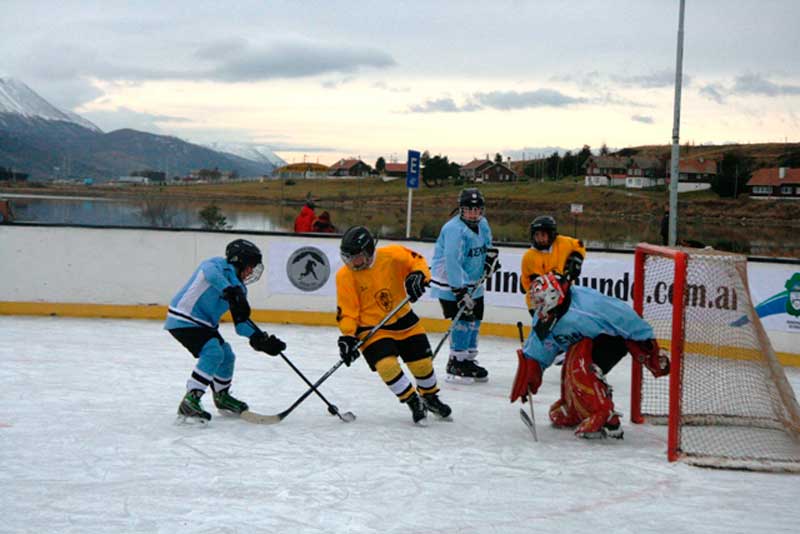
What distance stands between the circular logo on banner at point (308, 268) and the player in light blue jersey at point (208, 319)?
4.28 m

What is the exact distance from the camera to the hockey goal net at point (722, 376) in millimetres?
4516

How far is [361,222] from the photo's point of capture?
13750mm

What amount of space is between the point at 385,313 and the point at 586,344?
1.10 meters

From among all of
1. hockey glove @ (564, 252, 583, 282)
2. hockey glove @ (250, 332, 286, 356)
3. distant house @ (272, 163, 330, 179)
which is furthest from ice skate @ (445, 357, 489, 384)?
distant house @ (272, 163, 330, 179)

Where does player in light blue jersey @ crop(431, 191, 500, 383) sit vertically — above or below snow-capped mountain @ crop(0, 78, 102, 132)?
below

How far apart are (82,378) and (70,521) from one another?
311 cm

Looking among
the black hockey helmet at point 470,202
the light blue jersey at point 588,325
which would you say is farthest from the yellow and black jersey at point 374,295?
the black hockey helmet at point 470,202

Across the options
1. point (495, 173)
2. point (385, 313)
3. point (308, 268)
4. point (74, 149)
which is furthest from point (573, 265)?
point (74, 149)

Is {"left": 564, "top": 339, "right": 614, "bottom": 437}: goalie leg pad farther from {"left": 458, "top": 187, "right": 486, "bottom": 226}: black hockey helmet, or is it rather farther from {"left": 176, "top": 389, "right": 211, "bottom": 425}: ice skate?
{"left": 176, "top": 389, "right": 211, "bottom": 425}: ice skate

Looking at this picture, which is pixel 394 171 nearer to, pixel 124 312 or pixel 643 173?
pixel 643 173

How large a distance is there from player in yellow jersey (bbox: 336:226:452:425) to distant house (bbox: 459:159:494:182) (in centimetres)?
1397

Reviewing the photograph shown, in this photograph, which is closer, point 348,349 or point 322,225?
point 348,349

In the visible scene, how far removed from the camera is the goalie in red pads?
480 centimetres

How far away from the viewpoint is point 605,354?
16.2 feet
